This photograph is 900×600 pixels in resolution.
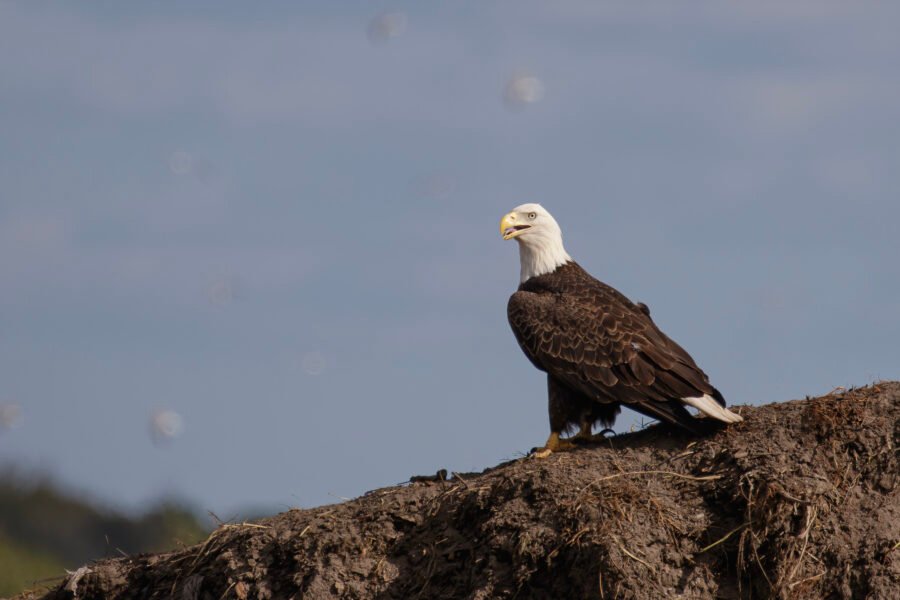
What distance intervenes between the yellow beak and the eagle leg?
1985mm

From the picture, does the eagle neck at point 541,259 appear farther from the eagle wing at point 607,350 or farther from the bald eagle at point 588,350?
the eagle wing at point 607,350

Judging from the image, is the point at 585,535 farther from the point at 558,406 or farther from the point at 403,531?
the point at 558,406

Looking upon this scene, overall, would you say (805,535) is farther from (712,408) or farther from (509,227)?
(509,227)

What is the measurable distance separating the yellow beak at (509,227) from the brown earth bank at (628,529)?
106 inches

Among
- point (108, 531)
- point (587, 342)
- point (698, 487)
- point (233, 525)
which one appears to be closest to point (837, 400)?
point (698, 487)

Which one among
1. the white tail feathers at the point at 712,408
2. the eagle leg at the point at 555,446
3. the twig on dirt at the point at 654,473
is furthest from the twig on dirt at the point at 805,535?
the eagle leg at the point at 555,446

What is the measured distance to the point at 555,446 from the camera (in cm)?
1133

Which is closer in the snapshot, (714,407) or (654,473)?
(654,473)

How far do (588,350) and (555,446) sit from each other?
0.84m

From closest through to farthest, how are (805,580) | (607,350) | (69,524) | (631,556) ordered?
1. (631,556)
2. (805,580)
3. (607,350)
4. (69,524)

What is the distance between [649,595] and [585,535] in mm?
559

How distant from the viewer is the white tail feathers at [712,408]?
10.2 meters

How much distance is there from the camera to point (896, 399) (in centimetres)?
1006

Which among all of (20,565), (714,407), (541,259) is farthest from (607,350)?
(20,565)
